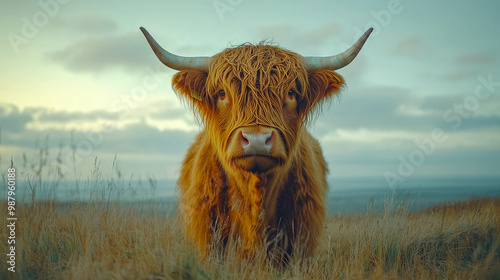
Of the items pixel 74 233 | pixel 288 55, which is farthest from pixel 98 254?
pixel 288 55

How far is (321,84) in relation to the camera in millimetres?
4496

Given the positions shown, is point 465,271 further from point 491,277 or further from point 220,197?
point 220,197

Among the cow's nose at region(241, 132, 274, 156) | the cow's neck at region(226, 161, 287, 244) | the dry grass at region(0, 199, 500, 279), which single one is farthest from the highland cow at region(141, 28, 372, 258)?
the dry grass at region(0, 199, 500, 279)

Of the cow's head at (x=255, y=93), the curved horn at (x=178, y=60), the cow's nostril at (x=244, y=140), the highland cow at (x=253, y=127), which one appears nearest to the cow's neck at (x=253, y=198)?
the highland cow at (x=253, y=127)

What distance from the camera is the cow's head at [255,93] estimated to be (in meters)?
3.63

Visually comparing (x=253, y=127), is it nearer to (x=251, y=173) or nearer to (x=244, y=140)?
(x=244, y=140)

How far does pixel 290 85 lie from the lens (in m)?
4.12

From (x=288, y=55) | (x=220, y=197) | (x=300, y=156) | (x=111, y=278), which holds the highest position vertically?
(x=288, y=55)

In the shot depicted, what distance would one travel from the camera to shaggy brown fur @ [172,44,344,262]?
13.0 ft

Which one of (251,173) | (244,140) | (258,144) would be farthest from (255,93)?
(251,173)

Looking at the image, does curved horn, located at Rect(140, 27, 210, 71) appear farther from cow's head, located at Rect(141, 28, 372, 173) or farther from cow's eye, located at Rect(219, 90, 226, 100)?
cow's eye, located at Rect(219, 90, 226, 100)

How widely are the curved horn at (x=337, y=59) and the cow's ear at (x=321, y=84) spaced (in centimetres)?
8

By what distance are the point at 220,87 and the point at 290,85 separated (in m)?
0.70

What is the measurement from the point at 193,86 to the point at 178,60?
1.09 ft
